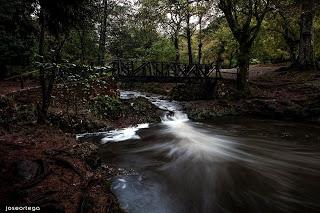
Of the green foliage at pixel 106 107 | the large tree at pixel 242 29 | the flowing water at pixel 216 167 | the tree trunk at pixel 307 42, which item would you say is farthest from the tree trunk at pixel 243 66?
the green foliage at pixel 106 107

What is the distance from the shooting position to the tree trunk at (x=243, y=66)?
17031mm

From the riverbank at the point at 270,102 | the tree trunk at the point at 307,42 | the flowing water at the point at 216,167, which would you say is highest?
the tree trunk at the point at 307,42

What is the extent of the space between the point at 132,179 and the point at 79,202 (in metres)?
2.70

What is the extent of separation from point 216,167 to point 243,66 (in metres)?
10.6

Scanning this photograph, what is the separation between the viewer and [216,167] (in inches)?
315

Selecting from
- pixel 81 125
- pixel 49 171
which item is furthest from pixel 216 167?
pixel 81 125

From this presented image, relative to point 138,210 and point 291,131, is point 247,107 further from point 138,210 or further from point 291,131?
point 138,210

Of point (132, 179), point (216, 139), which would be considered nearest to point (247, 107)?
point (216, 139)

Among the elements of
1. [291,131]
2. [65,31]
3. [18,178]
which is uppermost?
[65,31]

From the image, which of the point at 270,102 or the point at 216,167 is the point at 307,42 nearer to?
the point at 270,102

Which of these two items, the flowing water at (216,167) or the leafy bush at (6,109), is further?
the leafy bush at (6,109)

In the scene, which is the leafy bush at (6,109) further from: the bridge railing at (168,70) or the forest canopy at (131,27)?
the bridge railing at (168,70)

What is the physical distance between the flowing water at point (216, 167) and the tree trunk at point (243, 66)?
421 cm

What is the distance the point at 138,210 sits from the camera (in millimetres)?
5754
